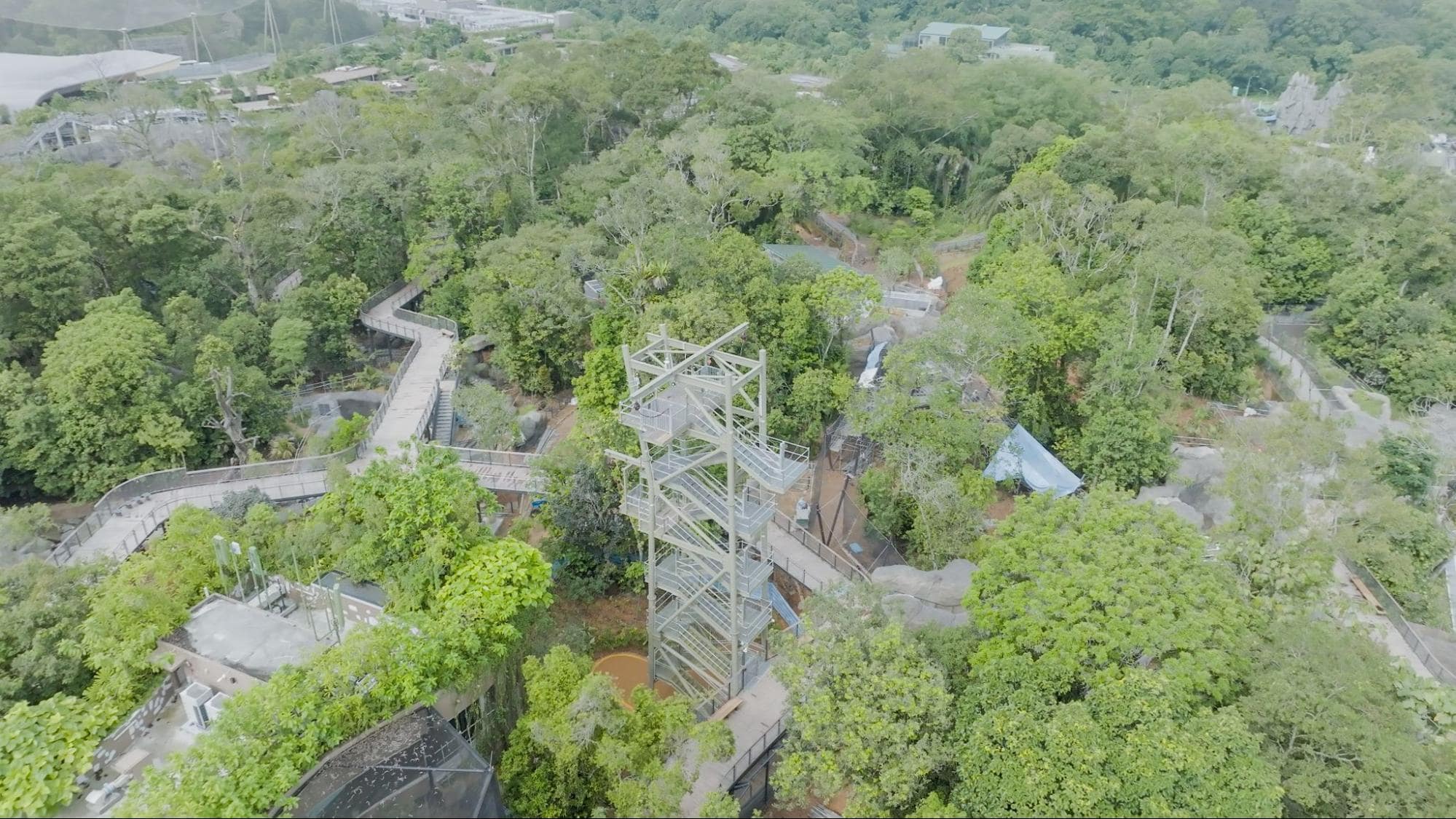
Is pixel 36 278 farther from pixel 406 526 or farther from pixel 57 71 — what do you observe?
pixel 57 71

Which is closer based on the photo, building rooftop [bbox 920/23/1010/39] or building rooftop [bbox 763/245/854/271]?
building rooftop [bbox 763/245/854/271]

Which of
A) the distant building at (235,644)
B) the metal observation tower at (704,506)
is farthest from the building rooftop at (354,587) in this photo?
the metal observation tower at (704,506)

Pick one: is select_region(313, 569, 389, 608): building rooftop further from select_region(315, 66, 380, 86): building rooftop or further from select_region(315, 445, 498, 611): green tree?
select_region(315, 66, 380, 86): building rooftop

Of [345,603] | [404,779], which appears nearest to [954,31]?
[345,603]

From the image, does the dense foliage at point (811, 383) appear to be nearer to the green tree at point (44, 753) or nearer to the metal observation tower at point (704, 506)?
the green tree at point (44, 753)

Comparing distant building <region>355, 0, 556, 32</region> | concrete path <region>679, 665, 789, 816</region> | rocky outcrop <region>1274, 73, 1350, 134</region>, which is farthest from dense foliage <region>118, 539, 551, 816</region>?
distant building <region>355, 0, 556, 32</region>

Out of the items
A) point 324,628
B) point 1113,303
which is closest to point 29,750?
point 324,628
